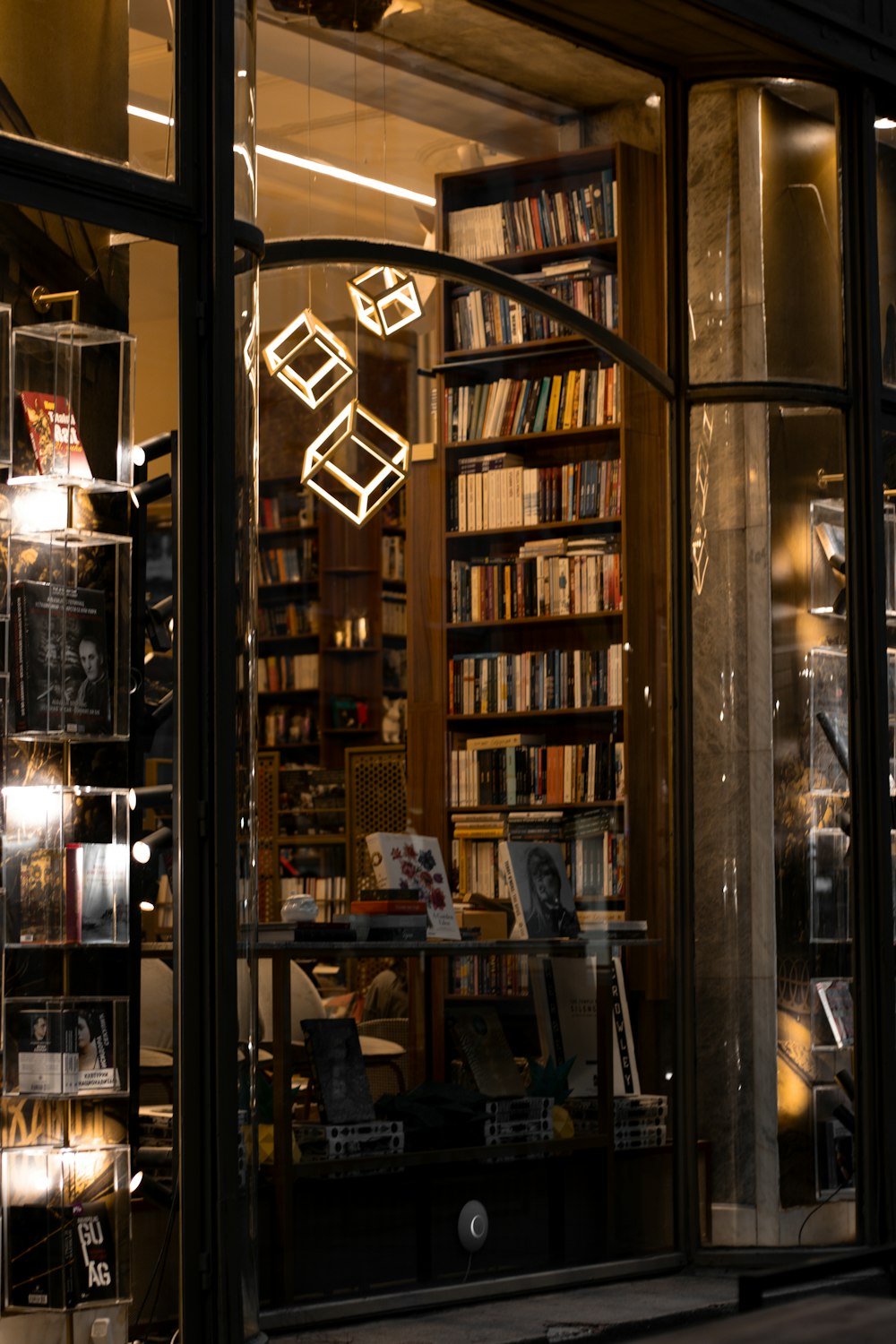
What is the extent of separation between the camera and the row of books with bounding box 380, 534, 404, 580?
22.0ft

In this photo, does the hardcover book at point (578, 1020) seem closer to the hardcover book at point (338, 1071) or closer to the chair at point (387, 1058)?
the chair at point (387, 1058)

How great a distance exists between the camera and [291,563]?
667cm

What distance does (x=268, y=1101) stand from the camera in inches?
235

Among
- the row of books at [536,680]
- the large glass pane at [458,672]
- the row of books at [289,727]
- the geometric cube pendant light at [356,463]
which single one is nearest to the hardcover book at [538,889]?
the large glass pane at [458,672]

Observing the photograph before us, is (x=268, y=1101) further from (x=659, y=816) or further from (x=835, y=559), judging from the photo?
(x=835, y=559)

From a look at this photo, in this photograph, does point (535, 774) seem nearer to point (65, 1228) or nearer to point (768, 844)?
point (768, 844)

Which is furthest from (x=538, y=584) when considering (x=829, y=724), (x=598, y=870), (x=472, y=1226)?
(x=472, y=1226)

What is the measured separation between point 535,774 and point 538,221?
1.86 m

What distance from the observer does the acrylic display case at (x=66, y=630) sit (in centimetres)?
491

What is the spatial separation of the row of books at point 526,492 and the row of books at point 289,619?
0.54 metres

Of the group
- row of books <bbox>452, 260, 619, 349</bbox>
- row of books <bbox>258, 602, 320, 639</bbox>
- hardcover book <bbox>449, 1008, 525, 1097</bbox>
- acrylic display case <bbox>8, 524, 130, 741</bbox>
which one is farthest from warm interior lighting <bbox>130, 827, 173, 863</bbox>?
row of books <bbox>452, 260, 619, 349</bbox>

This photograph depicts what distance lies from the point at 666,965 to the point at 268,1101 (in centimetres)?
182

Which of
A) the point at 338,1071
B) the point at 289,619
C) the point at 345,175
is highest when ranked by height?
the point at 345,175

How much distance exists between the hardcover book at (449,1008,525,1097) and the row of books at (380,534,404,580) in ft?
4.59
